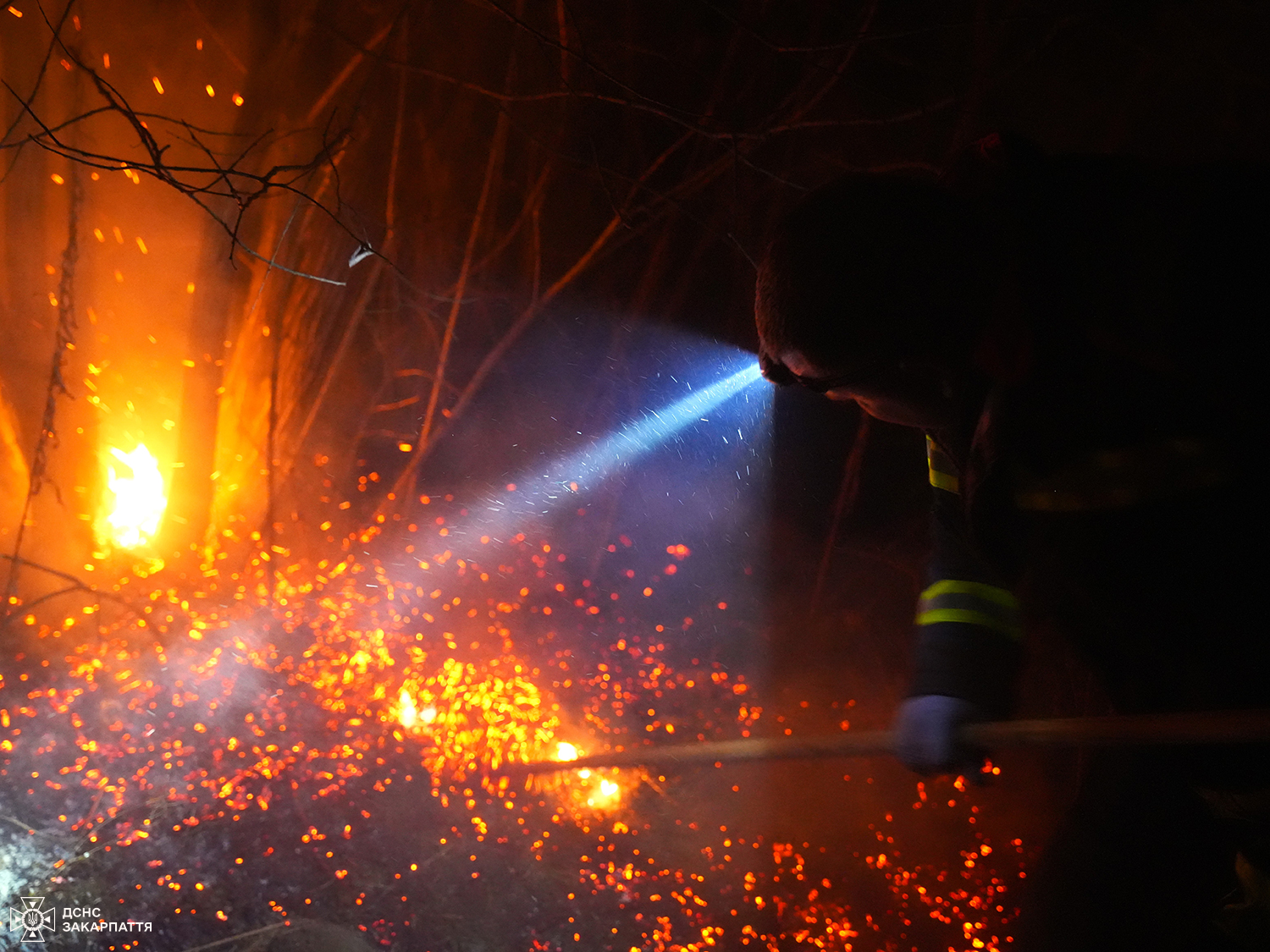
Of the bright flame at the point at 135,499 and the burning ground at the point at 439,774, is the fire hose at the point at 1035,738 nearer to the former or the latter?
the burning ground at the point at 439,774

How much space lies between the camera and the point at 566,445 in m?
3.36

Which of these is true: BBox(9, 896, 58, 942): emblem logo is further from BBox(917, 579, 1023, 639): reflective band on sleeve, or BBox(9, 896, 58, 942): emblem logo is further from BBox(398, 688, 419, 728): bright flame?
BBox(917, 579, 1023, 639): reflective band on sleeve

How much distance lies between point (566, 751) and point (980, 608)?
194 cm

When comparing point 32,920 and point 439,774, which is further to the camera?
point 439,774

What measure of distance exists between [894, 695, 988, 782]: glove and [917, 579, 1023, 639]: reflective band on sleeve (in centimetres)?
19

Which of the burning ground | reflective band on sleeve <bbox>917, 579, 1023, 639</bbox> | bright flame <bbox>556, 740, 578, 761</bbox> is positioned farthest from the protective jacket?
bright flame <bbox>556, 740, 578, 761</bbox>

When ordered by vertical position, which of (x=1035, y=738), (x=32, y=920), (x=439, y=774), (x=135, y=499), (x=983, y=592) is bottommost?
(x=32, y=920)

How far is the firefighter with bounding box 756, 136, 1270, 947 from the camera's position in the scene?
3.96ft

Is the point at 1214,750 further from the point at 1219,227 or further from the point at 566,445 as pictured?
the point at 566,445

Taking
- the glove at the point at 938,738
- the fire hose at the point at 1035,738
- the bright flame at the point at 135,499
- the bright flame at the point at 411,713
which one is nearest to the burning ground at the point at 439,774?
the bright flame at the point at 411,713

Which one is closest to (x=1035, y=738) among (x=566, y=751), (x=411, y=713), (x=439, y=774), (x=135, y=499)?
(x=566, y=751)

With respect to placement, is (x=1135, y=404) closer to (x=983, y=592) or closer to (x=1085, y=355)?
(x=1085, y=355)

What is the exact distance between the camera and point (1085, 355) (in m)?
1.30

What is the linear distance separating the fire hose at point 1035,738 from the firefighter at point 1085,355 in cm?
14
